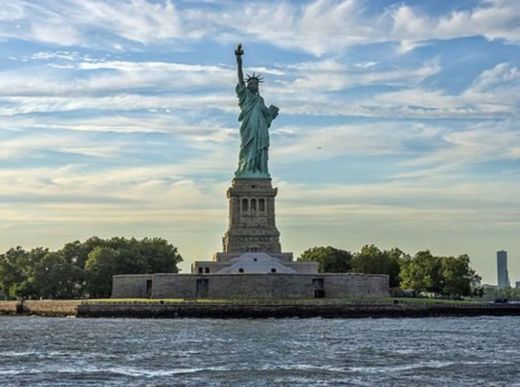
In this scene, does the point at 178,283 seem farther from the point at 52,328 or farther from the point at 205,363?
the point at 205,363

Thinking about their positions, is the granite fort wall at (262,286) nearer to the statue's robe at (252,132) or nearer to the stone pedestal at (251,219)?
the stone pedestal at (251,219)

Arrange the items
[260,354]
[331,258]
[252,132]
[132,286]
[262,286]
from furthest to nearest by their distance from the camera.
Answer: [331,258]
[252,132]
[132,286]
[262,286]
[260,354]

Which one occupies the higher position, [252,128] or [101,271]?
[252,128]

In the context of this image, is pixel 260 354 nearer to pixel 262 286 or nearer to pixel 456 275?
pixel 262 286

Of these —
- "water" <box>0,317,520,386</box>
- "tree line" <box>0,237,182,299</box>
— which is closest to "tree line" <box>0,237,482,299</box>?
"tree line" <box>0,237,182,299</box>

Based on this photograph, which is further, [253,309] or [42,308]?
[42,308]

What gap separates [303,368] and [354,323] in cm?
3622

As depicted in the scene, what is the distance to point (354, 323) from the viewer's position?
8188cm

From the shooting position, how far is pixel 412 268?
13450 centimetres

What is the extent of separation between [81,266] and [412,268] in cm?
4356

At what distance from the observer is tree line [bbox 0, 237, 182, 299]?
123 m

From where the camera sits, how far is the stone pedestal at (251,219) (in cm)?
11112

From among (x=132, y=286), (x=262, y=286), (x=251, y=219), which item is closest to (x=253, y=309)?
(x=262, y=286)

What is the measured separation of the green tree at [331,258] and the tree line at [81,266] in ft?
65.1
